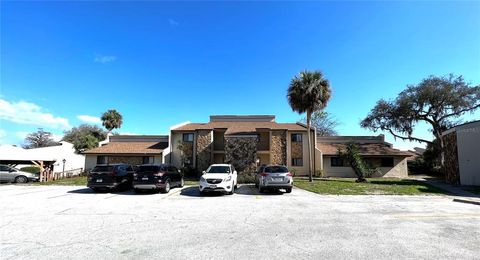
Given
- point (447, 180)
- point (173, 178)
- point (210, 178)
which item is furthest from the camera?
point (447, 180)

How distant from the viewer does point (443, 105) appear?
34500 millimetres

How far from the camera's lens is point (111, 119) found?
45.1 m

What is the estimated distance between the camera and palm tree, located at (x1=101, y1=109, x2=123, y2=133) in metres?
44.9

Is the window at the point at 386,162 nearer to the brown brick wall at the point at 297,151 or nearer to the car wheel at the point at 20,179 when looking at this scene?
the brown brick wall at the point at 297,151

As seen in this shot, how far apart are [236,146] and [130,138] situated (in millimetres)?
16401

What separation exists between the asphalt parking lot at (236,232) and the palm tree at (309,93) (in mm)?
14152

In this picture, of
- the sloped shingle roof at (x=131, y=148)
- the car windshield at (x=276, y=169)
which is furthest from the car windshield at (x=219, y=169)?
the sloped shingle roof at (x=131, y=148)

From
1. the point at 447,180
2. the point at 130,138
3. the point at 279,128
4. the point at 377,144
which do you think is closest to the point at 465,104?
the point at 377,144

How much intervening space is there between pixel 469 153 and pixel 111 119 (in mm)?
45179

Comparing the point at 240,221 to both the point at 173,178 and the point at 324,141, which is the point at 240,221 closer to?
the point at 173,178

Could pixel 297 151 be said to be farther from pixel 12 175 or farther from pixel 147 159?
pixel 12 175

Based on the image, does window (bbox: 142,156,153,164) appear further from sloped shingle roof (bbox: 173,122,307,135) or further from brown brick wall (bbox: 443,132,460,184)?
brown brick wall (bbox: 443,132,460,184)

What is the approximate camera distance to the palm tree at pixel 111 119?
44.9m

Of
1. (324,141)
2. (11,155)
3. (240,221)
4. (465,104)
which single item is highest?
(465,104)
